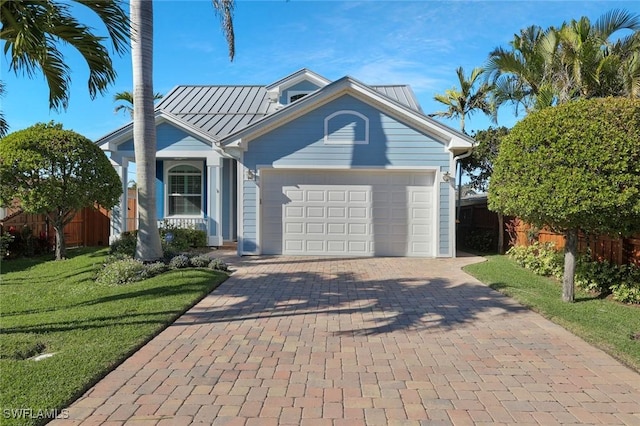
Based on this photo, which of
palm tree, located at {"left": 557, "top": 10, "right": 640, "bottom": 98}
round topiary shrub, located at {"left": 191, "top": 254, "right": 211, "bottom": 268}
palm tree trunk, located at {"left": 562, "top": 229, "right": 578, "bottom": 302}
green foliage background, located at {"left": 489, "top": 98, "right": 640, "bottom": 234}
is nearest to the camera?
green foliage background, located at {"left": 489, "top": 98, "right": 640, "bottom": 234}

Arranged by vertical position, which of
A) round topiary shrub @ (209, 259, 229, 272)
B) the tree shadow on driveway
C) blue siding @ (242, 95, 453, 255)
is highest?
blue siding @ (242, 95, 453, 255)

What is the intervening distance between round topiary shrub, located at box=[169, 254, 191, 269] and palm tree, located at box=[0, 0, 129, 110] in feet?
11.9

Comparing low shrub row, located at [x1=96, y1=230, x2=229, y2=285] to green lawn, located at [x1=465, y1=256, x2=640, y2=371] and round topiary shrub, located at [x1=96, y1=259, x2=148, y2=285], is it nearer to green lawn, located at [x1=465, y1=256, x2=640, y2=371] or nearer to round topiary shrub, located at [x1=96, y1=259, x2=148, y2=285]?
round topiary shrub, located at [x1=96, y1=259, x2=148, y2=285]

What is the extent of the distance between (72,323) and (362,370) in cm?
377

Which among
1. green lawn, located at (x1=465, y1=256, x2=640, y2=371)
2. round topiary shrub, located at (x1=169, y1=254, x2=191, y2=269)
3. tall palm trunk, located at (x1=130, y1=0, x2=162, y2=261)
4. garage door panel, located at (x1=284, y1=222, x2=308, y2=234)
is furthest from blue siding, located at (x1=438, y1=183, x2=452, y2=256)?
tall palm trunk, located at (x1=130, y1=0, x2=162, y2=261)

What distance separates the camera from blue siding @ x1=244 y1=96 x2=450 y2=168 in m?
11.7

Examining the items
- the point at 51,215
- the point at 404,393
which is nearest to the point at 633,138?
the point at 404,393

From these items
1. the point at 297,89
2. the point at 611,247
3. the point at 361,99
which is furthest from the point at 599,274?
the point at 297,89

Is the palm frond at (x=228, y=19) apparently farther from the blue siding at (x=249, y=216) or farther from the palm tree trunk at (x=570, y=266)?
the palm tree trunk at (x=570, y=266)

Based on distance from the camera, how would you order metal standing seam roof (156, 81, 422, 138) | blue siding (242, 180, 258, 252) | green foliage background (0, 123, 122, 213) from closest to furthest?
green foliage background (0, 123, 122, 213) < blue siding (242, 180, 258, 252) < metal standing seam roof (156, 81, 422, 138)

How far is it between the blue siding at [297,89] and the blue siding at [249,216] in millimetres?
5575

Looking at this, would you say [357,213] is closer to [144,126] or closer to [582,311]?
[144,126]

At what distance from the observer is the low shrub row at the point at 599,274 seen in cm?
685

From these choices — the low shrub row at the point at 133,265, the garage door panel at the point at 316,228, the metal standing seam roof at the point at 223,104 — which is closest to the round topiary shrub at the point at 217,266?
the low shrub row at the point at 133,265
